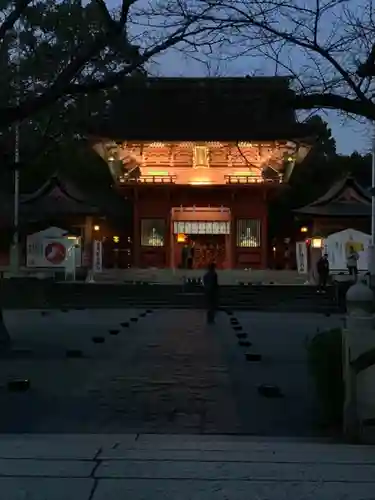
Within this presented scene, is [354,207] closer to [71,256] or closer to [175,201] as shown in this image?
[175,201]

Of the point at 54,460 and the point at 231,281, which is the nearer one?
the point at 54,460

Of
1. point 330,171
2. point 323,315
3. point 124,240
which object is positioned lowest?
point 323,315

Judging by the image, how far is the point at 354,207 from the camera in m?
39.8

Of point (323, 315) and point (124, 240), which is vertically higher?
point (124, 240)

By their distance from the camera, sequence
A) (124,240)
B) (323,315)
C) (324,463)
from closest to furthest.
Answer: (324,463), (323,315), (124,240)

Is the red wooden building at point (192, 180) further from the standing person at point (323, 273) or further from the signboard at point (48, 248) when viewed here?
the standing person at point (323, 273)

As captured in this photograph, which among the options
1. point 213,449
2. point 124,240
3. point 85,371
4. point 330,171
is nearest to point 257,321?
point 85,371

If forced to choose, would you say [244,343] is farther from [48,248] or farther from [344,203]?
[344,203]

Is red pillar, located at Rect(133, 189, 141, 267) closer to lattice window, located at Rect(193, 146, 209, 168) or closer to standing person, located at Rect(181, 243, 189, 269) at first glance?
standing person, located at Rect(181, 243, 189, 269)

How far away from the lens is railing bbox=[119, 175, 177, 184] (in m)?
40.2

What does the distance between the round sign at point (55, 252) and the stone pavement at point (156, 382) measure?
44.4 feet

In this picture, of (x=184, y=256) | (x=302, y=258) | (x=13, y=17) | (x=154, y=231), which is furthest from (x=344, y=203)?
(x=13, y=17)

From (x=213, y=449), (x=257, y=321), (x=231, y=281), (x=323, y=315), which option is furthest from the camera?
(x=231, y=281)

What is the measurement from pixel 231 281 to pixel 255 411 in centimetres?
2809
